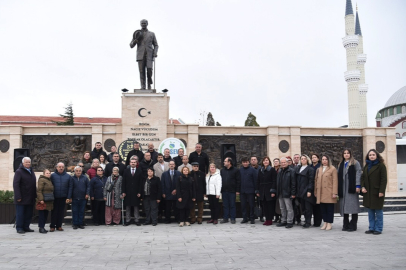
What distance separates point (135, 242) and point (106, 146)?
10588 mm

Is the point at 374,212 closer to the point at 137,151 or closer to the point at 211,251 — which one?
the point at 211,251

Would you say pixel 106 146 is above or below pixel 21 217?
above

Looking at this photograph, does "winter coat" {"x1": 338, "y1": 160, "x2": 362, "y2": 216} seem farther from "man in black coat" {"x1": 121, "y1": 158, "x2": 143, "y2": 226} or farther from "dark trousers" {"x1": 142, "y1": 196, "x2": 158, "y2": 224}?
"man in black coat" {"x1": 121, "y1": 158, "x2": 143, "y2": 226}

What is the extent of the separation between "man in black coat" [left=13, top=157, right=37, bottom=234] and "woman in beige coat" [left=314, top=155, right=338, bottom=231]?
7.25 meters

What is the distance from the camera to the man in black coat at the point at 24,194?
943 cm

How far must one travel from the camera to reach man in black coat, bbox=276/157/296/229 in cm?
1002

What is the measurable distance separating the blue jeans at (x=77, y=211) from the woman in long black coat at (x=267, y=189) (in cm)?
492

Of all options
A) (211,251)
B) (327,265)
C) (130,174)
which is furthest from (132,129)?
(327,265)

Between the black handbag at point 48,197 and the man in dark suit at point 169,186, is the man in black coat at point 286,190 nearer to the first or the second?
the man in dark suit at point 169,186

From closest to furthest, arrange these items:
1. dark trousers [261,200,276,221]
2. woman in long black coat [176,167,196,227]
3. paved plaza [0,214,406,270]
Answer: paved plaza [0,214,406,270]
woman in long black coat [176,167,196,227]
dark trousers [261,200,276,221]

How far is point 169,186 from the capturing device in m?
11.0

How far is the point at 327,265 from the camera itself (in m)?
5.51

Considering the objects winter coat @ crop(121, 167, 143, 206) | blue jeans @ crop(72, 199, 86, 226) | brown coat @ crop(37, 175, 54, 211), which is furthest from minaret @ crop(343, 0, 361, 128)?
brown coat @ crop(37, 175, 54, 211)

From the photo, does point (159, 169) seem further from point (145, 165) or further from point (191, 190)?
point (191, 190)
